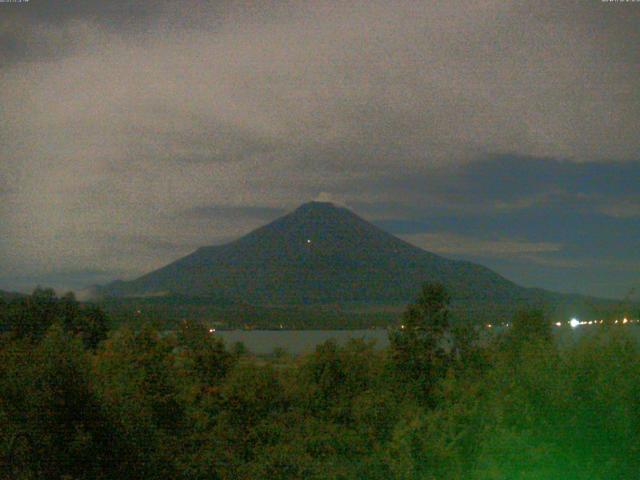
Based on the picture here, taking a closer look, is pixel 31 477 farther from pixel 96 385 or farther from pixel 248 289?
pixel 248 289

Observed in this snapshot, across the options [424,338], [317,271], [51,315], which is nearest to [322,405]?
[424,338]

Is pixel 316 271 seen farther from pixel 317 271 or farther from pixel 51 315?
pixel 51 315

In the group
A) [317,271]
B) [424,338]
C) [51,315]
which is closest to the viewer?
[424,338]

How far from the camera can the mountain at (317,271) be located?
70375mm

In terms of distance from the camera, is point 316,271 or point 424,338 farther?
point 316,271

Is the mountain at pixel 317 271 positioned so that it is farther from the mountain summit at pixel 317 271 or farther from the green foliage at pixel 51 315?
the green foliage at pixel 51 315

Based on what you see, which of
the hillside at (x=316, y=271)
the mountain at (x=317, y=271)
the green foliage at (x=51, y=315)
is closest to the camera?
the green foliage at (x=51, y=315)

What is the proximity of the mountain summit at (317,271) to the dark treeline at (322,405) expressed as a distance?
36807mm

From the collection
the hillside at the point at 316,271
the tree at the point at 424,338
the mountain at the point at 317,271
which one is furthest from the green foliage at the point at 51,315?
the mountain at the point at 317,271

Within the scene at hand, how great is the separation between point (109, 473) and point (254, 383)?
25.7ft

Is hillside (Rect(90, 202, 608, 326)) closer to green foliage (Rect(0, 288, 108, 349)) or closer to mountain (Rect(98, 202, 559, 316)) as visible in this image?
mountain (Rect(98, 202, 559, 316))

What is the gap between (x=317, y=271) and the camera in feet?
274

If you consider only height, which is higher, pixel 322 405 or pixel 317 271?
pixel 317 271

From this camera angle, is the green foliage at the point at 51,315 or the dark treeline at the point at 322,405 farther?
the green foliage at the point at 51,315
